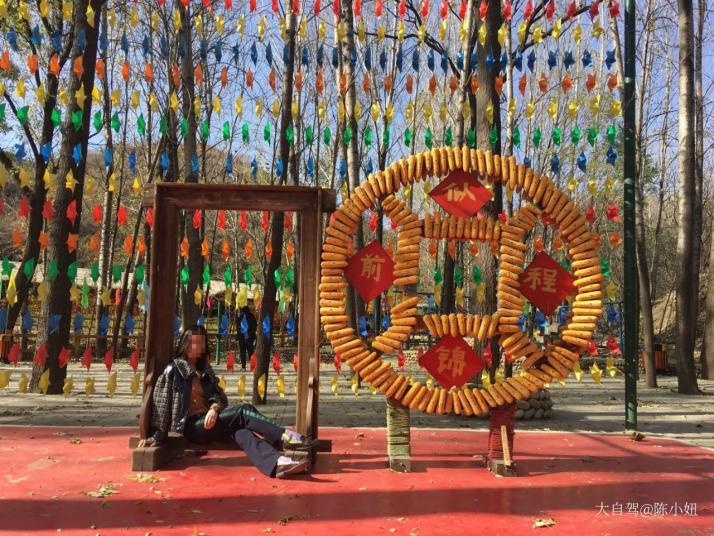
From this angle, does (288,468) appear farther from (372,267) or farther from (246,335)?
(246,335)

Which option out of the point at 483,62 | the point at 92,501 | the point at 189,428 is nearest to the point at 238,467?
the point at 189,428

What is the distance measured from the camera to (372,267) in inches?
203

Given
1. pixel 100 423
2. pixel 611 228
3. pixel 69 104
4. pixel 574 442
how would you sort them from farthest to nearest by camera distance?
1. pixel 611 228
2. pixel 69 104
3. pixel 100 423
4. pixel 574 442

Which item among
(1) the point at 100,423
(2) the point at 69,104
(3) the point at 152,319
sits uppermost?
(2) the point at 69,104

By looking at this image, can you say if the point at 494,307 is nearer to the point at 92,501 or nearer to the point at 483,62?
the point at 483,62

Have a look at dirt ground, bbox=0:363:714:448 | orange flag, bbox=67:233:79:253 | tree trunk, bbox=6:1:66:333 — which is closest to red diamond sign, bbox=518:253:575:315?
dirt ground, bbox=0:363:714:448

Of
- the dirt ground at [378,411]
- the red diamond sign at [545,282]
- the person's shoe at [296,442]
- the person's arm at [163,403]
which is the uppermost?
the red diamond sign at [545,282]

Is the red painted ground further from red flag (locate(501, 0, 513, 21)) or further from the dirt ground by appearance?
red flag (locate(501, 0, 513, 21))

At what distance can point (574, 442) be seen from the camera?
248 inches

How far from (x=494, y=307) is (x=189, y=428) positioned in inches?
178

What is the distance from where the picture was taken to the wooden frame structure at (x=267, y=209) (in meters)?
5.17

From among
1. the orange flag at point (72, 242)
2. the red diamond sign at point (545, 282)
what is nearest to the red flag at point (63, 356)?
the orange flag at point (72, 242)

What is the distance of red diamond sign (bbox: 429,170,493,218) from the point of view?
A: 5168mm

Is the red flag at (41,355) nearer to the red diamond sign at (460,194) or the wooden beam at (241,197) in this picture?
the wooden beam at (241,197)
